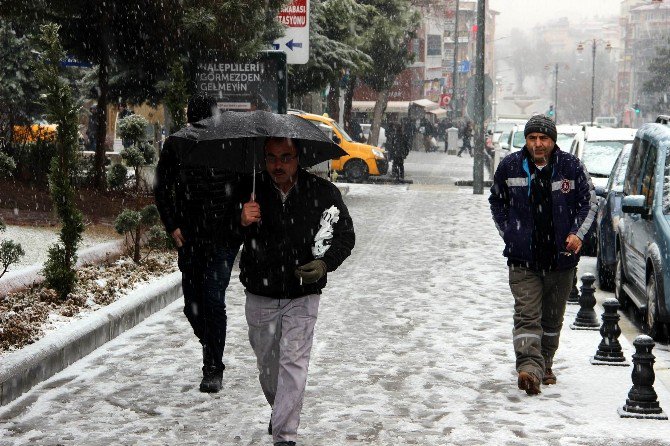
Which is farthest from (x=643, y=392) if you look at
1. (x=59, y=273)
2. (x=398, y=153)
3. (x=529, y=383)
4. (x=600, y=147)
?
(x=398, y=153)

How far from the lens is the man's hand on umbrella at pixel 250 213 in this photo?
6.02 meters

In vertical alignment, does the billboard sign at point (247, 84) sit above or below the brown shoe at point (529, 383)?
above

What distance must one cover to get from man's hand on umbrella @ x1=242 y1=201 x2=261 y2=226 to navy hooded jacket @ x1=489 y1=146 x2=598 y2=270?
8.28 feet

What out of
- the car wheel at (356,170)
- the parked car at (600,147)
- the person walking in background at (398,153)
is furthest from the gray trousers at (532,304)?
the person walking in background at (398,153)

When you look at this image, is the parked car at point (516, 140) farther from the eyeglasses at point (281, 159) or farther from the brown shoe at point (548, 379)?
the eyeglasses at point (281, 159)

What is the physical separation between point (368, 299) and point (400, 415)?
16.7ft

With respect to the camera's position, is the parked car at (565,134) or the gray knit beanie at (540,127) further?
the parked car at (565,134)

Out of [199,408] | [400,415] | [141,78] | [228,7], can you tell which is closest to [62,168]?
[199,408]

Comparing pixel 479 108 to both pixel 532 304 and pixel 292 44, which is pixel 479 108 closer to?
pixel 292 44

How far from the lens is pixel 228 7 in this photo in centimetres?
1770

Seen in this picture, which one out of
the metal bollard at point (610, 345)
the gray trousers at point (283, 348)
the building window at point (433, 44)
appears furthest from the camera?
the building window at point (433, 44)

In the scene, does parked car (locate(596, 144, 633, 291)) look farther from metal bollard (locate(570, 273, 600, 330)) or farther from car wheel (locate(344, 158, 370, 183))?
car wheel (locate(344, 158, 370, 183))

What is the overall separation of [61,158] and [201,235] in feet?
9.17

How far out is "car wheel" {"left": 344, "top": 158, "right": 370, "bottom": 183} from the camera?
1372 inches
